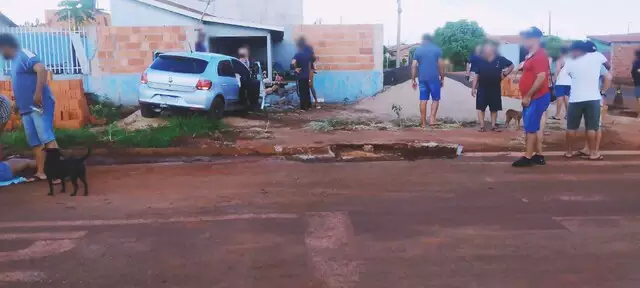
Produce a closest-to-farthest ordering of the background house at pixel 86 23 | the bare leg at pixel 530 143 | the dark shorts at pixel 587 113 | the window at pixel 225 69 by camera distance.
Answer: the bare leg at pixel 530 143 → the dark shorts at pixel 587 113 → the window at pixel 225 69 → the background house at pixel 86 23

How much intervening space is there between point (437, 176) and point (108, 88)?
35.0ft

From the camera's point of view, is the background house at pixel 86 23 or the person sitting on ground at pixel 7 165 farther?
the background house at pixel 86 23

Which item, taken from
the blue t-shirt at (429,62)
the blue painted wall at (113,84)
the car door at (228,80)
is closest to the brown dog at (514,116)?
the blue t-shirt at (429,62)

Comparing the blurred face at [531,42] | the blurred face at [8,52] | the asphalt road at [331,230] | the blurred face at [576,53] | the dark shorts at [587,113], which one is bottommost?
the asphalt road at [331,230]

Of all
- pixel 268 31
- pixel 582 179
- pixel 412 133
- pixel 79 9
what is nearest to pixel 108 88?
pixel 268 31

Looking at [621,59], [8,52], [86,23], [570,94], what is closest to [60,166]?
[8,52]

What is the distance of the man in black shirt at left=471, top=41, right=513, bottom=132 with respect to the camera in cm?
1116

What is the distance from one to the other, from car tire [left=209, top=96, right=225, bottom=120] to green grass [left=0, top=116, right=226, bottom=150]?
1.86ft

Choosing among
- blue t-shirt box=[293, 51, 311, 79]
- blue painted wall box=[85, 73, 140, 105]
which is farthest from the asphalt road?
blue painted wall box=[85, 73, 140, 105]

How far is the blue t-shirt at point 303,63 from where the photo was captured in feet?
48.7

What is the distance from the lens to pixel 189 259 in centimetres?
455

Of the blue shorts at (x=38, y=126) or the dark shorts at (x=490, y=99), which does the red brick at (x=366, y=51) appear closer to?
the dark shorts at (x=490, y=99)

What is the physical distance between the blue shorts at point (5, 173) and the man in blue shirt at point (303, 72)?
8475mm

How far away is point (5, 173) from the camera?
7.18 meters
